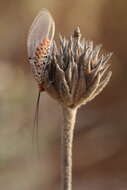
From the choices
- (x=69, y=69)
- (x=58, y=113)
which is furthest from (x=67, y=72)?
(x=58, y=113)

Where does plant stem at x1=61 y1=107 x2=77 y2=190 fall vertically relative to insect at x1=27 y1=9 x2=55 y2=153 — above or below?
below

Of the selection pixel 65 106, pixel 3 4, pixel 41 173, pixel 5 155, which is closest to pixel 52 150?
pixel 41 173

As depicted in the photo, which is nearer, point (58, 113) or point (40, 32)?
point (40, 32)

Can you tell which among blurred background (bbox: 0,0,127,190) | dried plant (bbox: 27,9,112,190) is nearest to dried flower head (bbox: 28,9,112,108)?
dried plant (bbox: 27,9,112,190)

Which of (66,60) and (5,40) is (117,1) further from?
(66,60)

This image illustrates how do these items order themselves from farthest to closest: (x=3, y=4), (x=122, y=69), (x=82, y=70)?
(x=122, y=69) < (x=3, y=4) < (x=82, y=70)

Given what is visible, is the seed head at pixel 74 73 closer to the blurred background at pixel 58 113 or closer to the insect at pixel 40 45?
the insect at pixel 40 45

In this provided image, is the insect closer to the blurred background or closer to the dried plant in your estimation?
the dried plant

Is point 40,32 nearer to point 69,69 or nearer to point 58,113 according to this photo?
point 69,69
